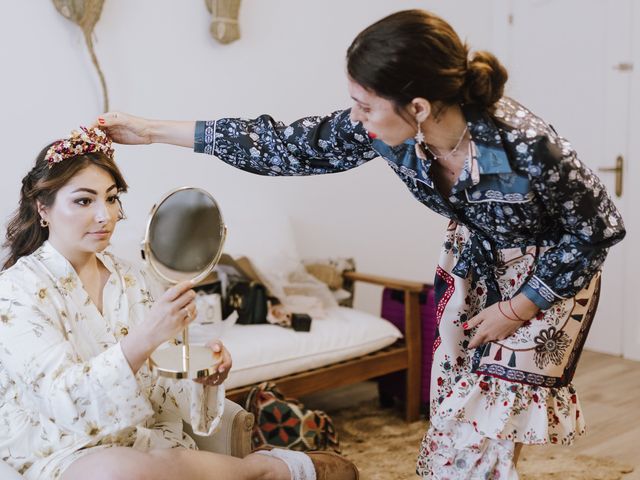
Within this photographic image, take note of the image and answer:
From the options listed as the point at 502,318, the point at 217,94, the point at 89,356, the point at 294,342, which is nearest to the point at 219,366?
the point at 89,356

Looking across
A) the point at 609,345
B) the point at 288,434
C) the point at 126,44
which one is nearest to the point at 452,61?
the point at 288,434

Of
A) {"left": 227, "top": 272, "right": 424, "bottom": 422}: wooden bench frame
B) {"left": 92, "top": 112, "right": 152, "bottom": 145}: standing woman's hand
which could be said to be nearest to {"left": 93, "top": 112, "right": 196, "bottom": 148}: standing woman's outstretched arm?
{"left": 92, "top": 112, "right": 152, "bottom": 145}: standing woman's hand

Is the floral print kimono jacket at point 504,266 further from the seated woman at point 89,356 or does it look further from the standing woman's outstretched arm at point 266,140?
the seated woman at point 89,356

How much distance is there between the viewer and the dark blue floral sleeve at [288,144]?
5.35 ft

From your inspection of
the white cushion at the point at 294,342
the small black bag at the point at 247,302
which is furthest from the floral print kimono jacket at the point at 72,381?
the small black bag at the point at 247,302

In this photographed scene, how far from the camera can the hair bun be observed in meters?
1.32

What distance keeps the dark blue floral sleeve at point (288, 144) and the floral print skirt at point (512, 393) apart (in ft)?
1.27

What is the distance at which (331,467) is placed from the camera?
67.4 inches

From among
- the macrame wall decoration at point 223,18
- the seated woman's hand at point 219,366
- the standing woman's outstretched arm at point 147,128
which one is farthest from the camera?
the macrame wall decoration at point 223,18

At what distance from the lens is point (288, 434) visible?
2445 mm

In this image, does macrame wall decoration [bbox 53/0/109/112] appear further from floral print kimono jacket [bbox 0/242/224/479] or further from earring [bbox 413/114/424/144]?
earring [bbox 413/114/424/144]

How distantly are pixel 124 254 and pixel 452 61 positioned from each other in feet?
5.52

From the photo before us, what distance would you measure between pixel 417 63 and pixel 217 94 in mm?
2056

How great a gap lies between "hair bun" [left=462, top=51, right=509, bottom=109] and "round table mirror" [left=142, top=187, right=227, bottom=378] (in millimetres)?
520
